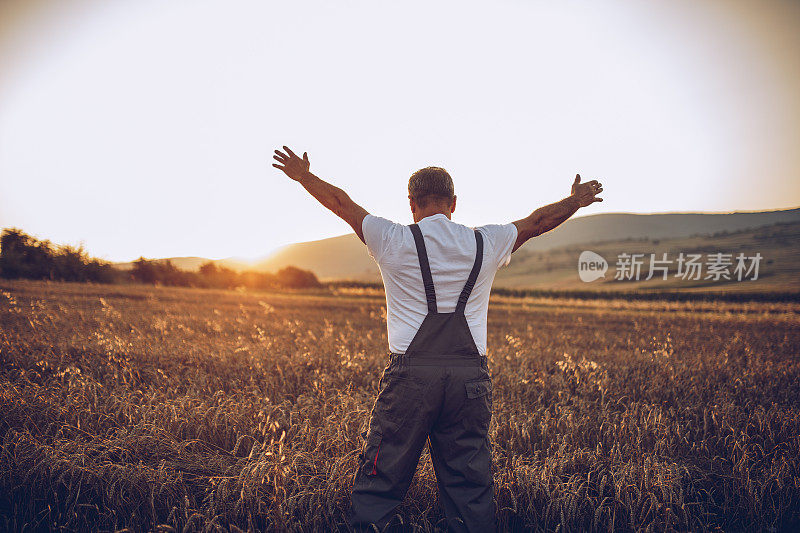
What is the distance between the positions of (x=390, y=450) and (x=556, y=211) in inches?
81.6

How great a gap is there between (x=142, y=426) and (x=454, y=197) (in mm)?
3783

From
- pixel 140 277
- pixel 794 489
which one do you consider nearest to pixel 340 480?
pixel 794 489

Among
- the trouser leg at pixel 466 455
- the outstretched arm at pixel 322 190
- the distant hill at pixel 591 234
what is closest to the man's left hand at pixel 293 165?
the outstretched arm at pixel 322 190

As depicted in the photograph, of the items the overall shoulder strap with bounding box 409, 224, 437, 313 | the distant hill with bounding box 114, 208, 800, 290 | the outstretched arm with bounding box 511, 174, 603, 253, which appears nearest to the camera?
the overall shoulder strap with bounding box 409, 224, 437, 313

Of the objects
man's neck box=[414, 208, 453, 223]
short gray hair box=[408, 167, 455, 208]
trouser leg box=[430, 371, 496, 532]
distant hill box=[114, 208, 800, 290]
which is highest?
distant hill box=[114, 208, 800, 290]

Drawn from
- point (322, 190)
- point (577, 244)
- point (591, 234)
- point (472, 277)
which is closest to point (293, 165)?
point (322, 190)

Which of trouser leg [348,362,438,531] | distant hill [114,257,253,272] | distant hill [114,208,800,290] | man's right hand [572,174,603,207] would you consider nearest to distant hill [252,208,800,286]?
distant hill [114,208,800,290]

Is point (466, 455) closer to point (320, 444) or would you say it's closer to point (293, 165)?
point (320, 444)

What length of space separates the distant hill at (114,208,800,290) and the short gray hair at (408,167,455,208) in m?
49.1

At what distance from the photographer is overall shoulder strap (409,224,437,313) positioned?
2639mm

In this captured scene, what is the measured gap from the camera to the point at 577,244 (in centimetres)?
9750

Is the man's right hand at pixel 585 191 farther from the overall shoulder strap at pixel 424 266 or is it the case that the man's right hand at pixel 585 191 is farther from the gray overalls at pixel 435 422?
the overall shoulder strap at pixel 424 266

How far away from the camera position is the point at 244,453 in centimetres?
409

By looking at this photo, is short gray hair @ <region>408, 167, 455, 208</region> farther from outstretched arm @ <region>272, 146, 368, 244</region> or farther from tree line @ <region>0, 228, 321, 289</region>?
tree line @ <region>0, 228, 321, 289</region>
